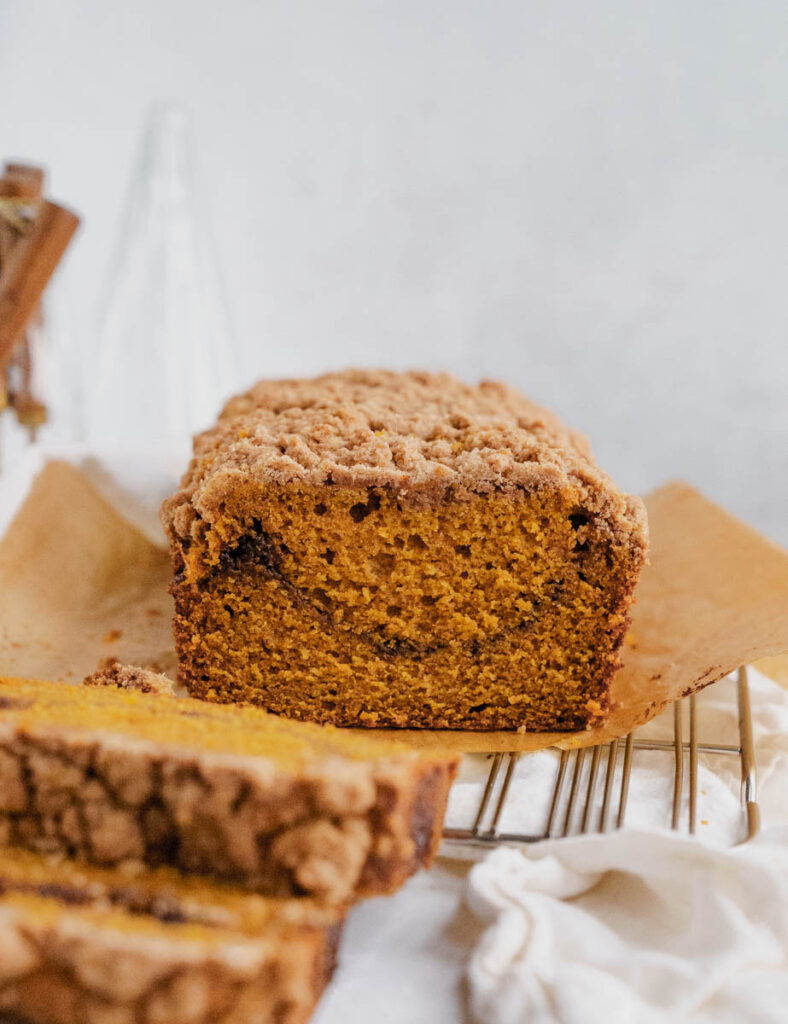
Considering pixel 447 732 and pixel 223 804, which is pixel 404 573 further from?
pixel 223 804

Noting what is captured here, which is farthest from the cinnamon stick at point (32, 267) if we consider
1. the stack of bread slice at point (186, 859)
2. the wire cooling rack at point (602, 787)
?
the wire cooling rack at point (602, 787)

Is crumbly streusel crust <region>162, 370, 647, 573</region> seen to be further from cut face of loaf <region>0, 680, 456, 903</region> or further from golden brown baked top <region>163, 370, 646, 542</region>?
cut face of loaf <region>0, 680, 456, 903</region>

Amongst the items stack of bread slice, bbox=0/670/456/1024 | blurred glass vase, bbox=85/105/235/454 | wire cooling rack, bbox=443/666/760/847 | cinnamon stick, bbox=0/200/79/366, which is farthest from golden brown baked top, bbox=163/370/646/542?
blurred glass vase, bbox=85/105/235/454

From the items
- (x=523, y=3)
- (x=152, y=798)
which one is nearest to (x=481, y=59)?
(x=523, y=3)

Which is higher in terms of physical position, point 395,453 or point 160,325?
point 395,453

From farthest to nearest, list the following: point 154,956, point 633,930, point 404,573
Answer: point 404,573 < point 633,930 < point 154,956

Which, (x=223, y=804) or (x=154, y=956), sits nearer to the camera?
(x=154, y=956)

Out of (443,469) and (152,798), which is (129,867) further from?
(443,469)

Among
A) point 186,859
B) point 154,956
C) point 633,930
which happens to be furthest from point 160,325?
point 154,956

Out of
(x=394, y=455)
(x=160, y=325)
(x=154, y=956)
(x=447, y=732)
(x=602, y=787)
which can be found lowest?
(x=447, y=732)
